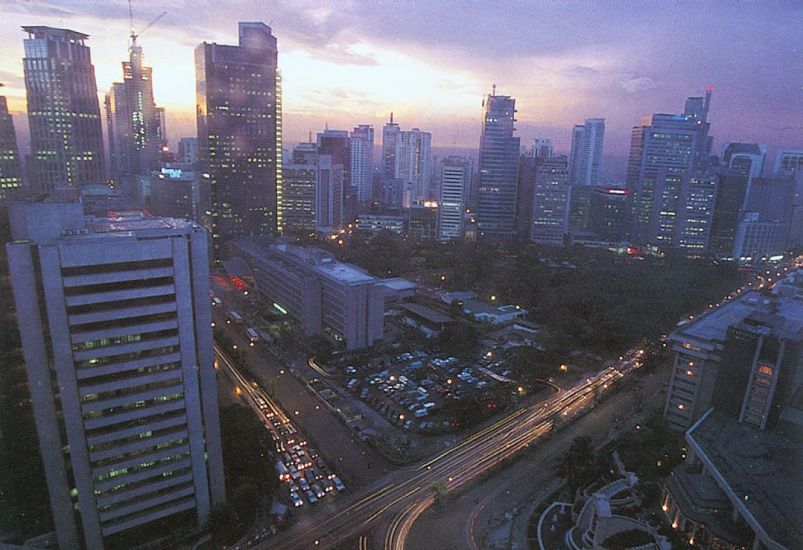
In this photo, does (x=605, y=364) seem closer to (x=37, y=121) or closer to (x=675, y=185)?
(x=675, y=185)

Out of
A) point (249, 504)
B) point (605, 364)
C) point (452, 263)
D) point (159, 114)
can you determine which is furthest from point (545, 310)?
point (159, 114)

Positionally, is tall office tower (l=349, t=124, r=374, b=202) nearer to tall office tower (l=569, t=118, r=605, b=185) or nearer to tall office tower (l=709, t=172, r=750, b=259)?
tall office tower (l=569, t=118, r=605, b=185)

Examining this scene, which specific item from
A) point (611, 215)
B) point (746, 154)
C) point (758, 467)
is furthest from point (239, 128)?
point (758, 467)

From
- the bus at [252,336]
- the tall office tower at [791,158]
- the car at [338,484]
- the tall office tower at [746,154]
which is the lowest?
the car at [338,484]

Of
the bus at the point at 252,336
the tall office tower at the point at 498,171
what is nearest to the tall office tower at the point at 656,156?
the tall office tower at the point at 498,171

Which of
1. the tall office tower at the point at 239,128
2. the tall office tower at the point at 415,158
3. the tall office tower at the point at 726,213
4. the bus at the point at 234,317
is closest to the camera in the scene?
the bus at the point at 234,317

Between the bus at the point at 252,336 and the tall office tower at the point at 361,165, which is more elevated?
the tall office tower at the point at 361,165

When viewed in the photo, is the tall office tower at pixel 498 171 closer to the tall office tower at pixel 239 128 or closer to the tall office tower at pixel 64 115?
the tall office tower at pixel 239 128

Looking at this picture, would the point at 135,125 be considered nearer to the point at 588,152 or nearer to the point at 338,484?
the point at 338,484

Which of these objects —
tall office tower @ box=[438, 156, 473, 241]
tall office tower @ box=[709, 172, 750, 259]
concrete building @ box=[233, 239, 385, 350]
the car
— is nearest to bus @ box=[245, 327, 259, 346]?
concrete building @ box=[233, 239, 385, 350]
